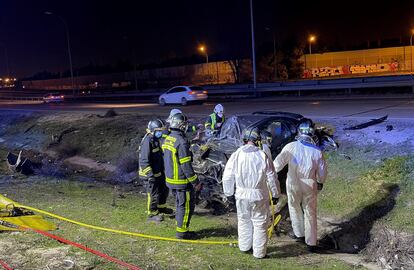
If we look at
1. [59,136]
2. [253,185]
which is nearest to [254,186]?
[253,185]

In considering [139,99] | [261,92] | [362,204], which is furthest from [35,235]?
[139,99]

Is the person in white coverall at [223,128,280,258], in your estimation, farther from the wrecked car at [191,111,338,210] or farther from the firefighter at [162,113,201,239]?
the wrecked car at [191,111,338,210]

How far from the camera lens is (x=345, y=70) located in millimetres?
52812

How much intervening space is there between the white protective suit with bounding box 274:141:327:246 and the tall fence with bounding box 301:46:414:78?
46056mm

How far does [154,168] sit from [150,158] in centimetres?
29

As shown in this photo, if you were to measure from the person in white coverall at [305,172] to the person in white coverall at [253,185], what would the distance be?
21.8 inches

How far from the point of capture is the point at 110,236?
Result: 6508 mm

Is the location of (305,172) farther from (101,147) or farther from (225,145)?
(101,147)

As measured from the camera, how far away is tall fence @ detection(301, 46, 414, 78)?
49.3 metres

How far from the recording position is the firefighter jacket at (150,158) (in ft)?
23.8

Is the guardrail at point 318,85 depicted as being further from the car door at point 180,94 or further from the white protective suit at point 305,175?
the white protective suit at point 305,175

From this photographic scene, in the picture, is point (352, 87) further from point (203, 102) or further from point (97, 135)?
point (97, 135)

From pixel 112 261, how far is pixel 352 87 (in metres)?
22.8

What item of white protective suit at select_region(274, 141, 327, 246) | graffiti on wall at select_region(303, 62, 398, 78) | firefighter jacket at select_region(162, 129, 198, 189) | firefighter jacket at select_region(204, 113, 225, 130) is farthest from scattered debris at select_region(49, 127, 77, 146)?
graffiti on wall at select_region(303, 62, 398, 78)
